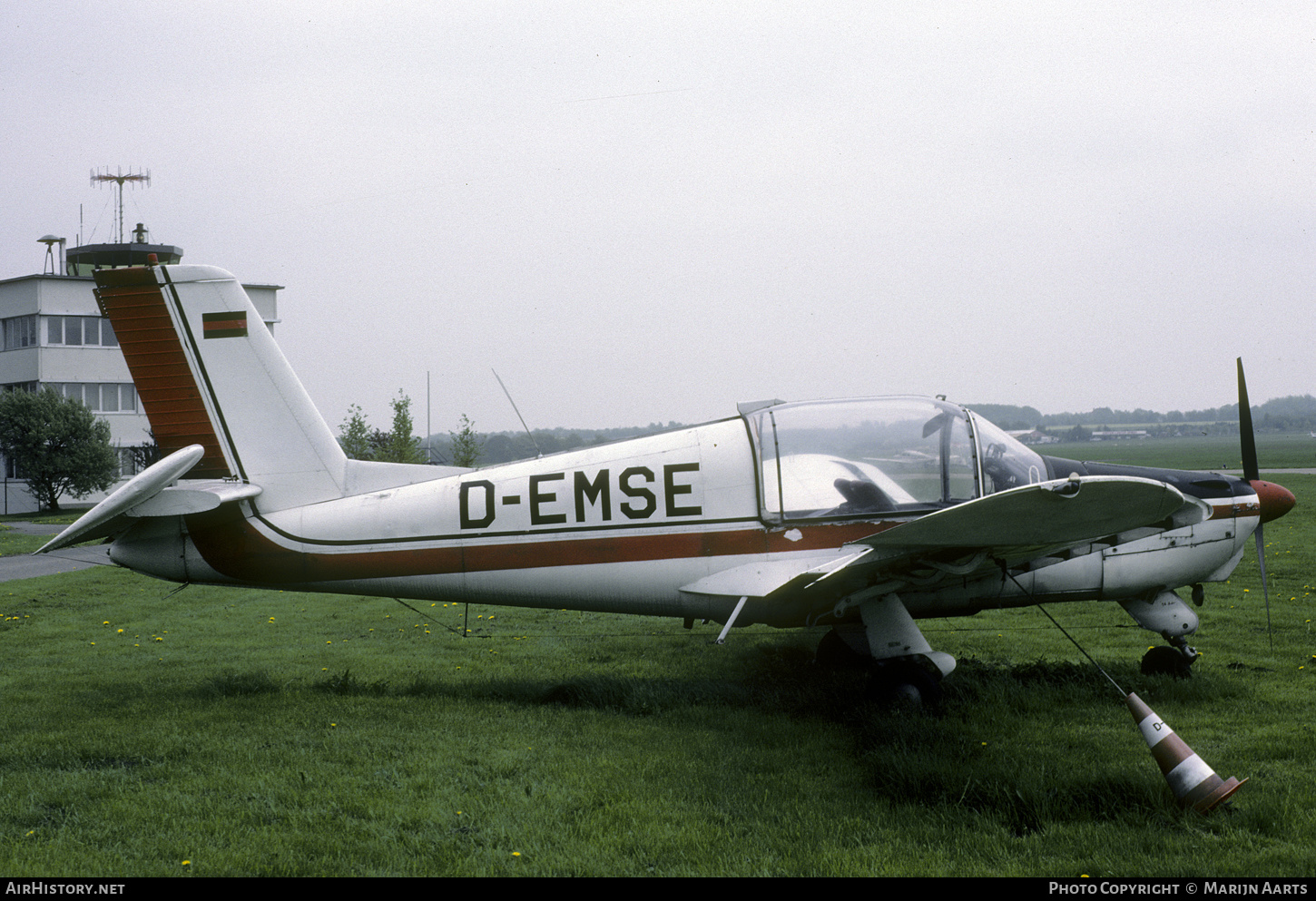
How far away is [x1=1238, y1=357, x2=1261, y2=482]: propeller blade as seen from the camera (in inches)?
283

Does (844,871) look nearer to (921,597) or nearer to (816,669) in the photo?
(921,597)

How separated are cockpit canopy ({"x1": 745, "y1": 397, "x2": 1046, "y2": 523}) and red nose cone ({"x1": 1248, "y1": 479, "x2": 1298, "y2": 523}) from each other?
7.26 feet

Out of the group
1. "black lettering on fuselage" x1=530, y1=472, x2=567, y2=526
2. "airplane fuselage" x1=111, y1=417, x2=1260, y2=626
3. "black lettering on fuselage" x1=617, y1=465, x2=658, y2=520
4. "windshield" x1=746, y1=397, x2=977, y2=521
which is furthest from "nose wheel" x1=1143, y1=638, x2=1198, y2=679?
"black lettering on fuselage" x1=530, y1=472, x2=567, y2=526

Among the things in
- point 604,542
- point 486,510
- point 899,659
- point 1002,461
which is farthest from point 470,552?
point 1002,461

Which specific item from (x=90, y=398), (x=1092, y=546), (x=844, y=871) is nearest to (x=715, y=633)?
(x=1092, y=546)

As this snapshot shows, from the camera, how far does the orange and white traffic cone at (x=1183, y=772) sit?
414 centimetres

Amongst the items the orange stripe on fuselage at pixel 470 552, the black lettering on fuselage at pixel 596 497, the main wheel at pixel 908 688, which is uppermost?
the black lettering on fuselage at pixel 596 497

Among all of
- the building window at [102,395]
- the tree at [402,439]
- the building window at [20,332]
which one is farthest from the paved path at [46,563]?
the building window at [20,332]

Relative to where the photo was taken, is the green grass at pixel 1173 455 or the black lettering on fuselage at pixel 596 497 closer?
the black lettering on fuselage at pixel 596 497

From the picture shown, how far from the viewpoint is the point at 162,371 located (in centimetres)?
692

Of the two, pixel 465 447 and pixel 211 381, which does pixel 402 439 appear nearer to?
pixel 465 447

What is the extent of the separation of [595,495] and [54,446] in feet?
123

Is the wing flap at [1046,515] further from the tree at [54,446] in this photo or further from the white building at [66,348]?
the tree at [54,446]

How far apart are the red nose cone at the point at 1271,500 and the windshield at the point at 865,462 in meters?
2.64
